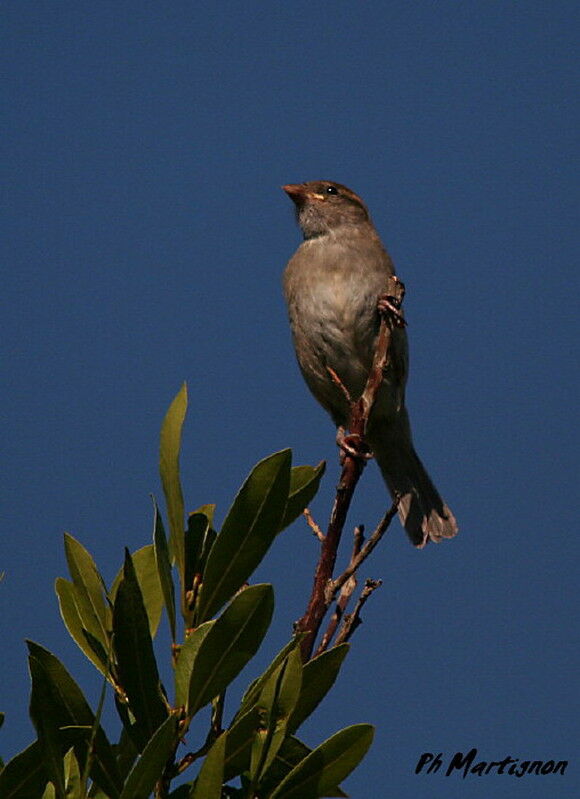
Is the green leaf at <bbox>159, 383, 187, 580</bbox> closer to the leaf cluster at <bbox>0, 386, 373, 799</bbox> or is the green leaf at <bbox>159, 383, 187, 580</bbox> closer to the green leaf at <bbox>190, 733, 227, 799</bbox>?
the leaf cluster at <bbox>0, 386, 373, 799</bbox>

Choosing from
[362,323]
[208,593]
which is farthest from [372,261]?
[208,593]

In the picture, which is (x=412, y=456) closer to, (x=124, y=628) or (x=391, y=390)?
(x=391, y=390)

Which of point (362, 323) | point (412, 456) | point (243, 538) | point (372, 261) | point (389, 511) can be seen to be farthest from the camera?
point (412, 456)

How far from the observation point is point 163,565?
150 cm

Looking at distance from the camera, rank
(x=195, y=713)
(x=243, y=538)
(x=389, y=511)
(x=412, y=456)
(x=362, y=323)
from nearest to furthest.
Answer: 1. (x=195, y=713)
2. (x=243, y=538)
3. (x=389, y=511)
4. (x=362, y=323)
5. (x=412, y=456)

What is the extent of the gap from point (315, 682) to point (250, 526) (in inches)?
9.5

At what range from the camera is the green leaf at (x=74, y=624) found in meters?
1.64

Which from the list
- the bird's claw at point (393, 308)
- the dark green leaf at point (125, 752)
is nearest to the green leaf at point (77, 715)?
the dark green leaf at point (125, 752)

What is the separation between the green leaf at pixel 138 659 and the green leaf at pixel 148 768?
17cm

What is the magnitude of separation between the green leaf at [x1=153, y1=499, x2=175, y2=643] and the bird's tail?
3.95m

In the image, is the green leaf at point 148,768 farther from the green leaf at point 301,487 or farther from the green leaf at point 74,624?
the green leaf at point 301,487

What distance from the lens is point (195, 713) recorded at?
1445 millimetres

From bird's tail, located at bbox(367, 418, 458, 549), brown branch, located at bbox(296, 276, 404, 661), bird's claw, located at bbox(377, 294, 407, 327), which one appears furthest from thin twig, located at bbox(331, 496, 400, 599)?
bird's tail, located at bbox(367, 418, 458, 549)

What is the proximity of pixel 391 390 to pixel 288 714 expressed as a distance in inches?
158
